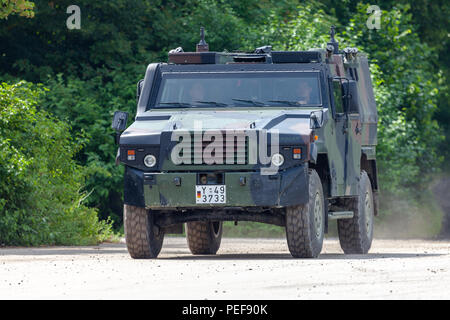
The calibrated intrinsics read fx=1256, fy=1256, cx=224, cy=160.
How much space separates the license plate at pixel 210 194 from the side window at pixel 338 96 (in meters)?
2.43

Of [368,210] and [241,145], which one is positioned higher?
[241,145]

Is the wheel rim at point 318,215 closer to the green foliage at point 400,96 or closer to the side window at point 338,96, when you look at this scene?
the side window at point 338,96

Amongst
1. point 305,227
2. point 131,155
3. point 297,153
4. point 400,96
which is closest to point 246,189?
point 297,153

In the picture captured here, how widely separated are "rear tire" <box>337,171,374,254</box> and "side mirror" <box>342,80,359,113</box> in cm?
167

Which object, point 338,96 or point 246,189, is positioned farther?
point 338,96

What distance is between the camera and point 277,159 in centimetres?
1412

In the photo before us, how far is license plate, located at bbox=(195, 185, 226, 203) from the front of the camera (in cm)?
1416

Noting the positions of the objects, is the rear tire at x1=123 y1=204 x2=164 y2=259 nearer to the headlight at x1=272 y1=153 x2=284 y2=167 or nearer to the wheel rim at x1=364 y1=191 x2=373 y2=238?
the headlight at x1=272 y1=153 x2=284 y2=167

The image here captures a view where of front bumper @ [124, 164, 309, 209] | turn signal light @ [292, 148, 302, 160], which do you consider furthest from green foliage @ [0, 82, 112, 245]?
turn signal light @ [292, 148, 302, 160]

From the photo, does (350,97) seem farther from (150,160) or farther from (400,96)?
(400,96)

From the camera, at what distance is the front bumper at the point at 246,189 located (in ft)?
46.3

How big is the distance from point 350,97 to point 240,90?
1.52m

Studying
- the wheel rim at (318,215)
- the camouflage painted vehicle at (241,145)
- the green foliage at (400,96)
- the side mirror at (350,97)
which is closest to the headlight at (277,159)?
the camouflage painted vehicle at (241,145)
